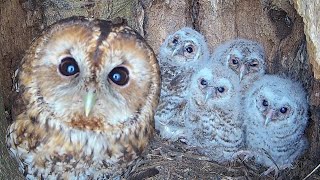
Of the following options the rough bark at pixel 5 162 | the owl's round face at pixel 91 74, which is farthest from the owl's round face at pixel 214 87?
the rough bark at pixel 5 162

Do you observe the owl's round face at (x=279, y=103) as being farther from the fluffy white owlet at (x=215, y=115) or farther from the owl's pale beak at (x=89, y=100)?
the owl's pale beak at (x=89, y=100)

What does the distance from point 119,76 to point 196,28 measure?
1.89 metres

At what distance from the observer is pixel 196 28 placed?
469 cm

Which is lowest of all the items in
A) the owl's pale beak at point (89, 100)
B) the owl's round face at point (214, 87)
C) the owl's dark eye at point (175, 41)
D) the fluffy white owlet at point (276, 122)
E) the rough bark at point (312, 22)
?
the fluffy white owlet at point (276, 122)

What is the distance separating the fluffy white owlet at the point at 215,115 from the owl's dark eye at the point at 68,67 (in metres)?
1.55

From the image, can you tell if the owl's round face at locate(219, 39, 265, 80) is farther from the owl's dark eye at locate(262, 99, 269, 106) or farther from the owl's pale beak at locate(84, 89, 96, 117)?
the owl's pale beak at locate(84, 89, 96, 117)

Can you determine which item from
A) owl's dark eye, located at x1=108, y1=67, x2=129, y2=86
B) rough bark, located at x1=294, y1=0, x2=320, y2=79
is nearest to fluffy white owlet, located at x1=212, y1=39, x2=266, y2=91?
rough bark, located at x1=294, y1=0, x2=320, y2=79

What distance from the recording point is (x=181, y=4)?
460 centimetres

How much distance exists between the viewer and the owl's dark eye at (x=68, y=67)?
2.83 m

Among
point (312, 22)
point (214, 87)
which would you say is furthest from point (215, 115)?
point (312, 22)

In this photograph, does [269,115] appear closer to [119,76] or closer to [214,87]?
[214,87]

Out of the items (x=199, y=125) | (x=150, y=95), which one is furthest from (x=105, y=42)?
(x=199, y=125)

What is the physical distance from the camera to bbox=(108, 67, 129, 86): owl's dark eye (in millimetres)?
2857

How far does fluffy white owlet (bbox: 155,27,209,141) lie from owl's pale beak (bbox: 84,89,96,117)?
1.59 metres
